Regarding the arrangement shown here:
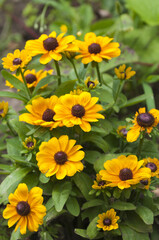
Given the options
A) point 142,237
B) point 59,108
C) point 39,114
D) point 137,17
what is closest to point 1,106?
point 39,114

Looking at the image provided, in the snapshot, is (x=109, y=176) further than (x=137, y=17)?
No

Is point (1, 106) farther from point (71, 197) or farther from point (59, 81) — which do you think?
point (71, 197)

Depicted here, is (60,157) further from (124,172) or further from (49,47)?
(49,47)

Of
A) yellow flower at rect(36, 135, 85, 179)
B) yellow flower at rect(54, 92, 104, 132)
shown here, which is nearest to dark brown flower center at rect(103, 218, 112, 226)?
yellow flower at rect(36, 135, 85, 179)

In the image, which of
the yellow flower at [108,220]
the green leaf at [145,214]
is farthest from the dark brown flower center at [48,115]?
the green leaf at [145,214]

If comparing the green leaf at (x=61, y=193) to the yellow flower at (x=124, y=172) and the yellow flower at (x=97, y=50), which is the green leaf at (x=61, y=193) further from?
the yellow flower at (x=97, y=50)
